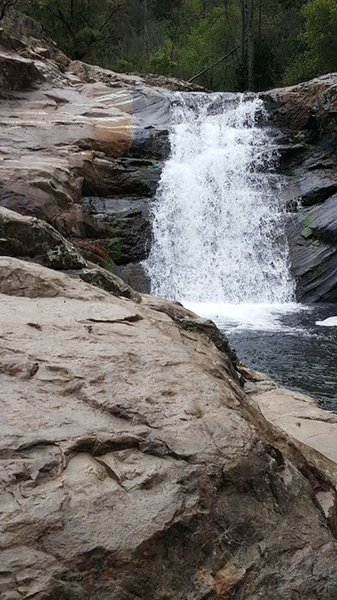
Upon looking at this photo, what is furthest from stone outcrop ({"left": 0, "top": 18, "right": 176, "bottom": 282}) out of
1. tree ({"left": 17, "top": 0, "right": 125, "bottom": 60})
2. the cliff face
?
tree ({"left": 17, "top": 0, "right": 125, "bottom": 60})

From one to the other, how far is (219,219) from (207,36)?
806 inches

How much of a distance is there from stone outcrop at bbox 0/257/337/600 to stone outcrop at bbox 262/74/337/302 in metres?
10.0

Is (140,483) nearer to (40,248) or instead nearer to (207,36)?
(40,248)

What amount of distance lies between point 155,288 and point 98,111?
7003 mm

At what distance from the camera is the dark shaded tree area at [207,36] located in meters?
24.2

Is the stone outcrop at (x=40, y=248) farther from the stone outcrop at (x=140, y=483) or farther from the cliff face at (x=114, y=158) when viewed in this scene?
the cliff face at (x=114, y=158)

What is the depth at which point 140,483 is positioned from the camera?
6.73 feet

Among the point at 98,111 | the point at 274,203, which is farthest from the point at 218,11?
the point at 274,203

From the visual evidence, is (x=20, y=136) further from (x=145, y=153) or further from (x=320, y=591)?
(x=320, y=591)

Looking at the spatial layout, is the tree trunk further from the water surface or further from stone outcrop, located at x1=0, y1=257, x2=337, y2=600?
stone outcrop, located at x1=0, y1=257, x2=337, y2=600

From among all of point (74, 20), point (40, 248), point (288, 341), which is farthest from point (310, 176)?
point (74, 20)

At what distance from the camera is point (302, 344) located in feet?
28.5

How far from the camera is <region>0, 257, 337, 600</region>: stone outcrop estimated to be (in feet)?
5.82

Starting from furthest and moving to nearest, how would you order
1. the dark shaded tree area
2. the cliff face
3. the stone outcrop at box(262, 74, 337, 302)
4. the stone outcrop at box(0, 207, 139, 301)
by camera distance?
the dark shaded tree area < the stone outcrop at box(262, 74, 337, 302) < the cliff face < the stone outcrop at box(0, 207, 139, 301)
